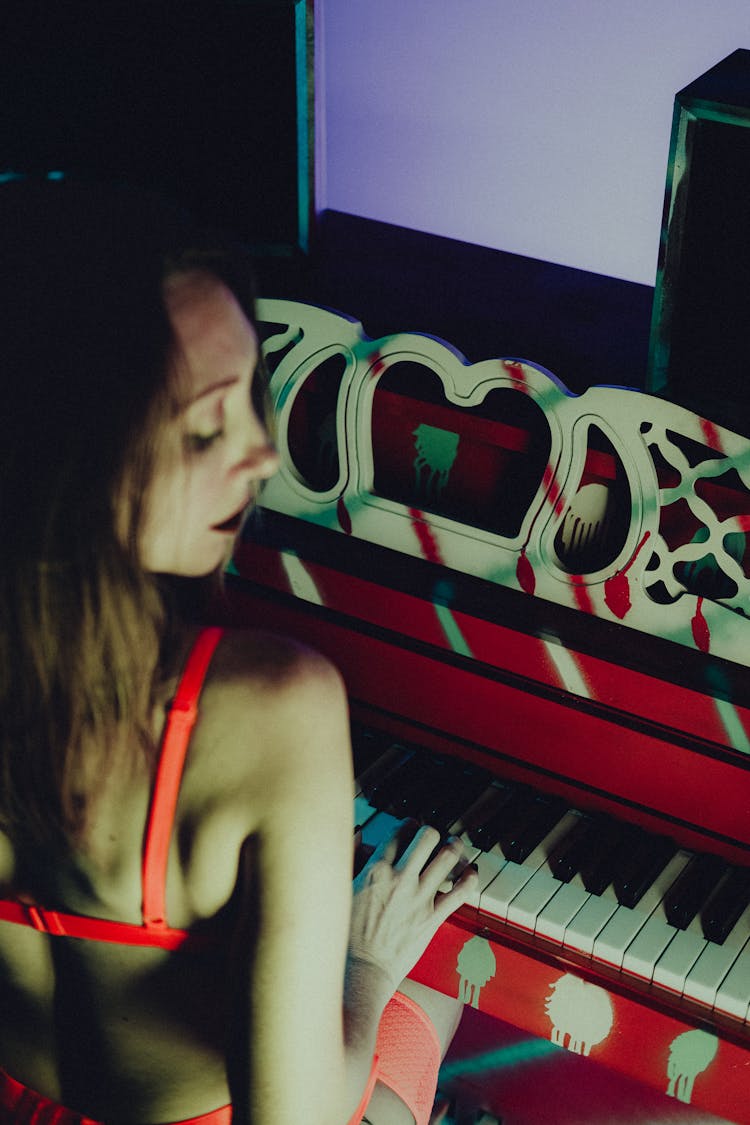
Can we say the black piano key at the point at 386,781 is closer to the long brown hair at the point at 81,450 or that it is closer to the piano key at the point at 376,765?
the piano key at the point at 376,765

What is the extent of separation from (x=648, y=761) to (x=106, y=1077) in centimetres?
95

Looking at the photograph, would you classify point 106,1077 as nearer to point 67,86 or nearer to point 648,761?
point 648,761

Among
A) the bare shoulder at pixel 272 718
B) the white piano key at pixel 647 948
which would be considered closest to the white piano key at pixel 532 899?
the white piano key at pixel 647 948

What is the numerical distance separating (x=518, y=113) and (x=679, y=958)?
1.73 meters

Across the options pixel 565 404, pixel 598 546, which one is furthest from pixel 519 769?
pixel 565 404

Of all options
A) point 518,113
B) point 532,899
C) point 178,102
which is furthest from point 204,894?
point 518,113

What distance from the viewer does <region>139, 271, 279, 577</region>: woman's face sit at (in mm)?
885

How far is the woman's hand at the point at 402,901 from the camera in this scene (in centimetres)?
140

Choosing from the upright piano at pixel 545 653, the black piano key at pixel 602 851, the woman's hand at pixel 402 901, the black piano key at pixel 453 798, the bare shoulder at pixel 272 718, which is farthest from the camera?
the black piano key at pixel 453 798

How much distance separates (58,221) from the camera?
2.88ft

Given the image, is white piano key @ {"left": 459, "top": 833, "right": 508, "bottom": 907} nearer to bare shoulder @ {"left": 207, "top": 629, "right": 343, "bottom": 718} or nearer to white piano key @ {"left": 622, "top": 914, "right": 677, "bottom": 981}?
white piano key @ {"left": 622, "top": 914, "right": 677, "bottom": 981}

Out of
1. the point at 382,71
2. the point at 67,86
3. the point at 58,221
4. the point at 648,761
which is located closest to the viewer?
the point at 58,221

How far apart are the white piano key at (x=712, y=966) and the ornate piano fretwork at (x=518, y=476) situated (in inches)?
16.9

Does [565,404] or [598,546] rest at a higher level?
[565,404]
